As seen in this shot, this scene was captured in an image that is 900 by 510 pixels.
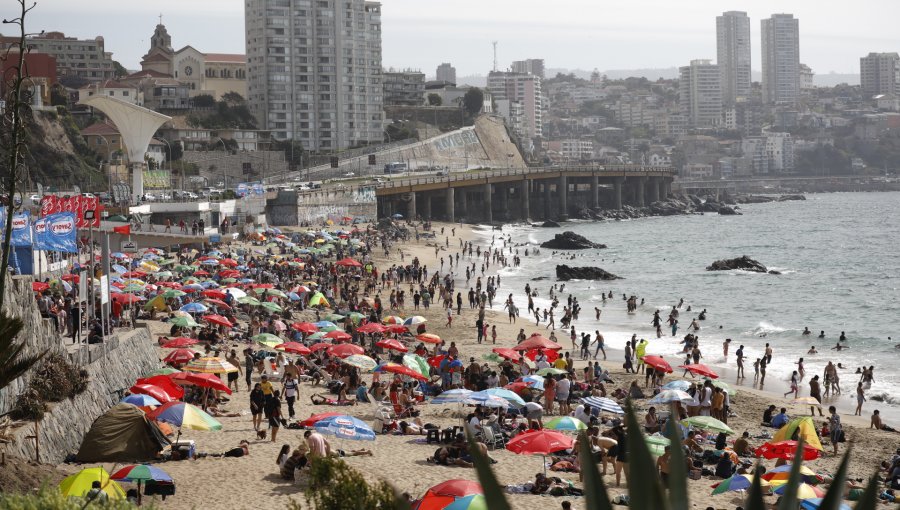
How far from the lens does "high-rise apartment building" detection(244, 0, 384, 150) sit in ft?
366

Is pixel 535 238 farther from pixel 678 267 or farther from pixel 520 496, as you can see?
pixel 520 496

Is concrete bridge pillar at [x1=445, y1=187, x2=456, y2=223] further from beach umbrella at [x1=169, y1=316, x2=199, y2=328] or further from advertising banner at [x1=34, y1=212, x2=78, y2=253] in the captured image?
advertising banner at [x1=34, y1=212, x2=78, y2=253]

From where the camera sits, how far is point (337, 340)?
25234 millimetres

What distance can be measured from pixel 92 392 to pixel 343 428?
401 cm

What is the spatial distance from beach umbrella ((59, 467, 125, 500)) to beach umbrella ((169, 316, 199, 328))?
13.4m

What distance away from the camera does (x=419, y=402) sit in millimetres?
20516

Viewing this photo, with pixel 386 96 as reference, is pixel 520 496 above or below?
below

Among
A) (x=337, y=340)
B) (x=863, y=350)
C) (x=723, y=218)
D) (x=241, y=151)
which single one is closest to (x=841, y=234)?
(x=723, y=218)

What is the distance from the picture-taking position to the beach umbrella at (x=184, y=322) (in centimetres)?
2417

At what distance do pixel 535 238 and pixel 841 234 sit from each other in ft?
102

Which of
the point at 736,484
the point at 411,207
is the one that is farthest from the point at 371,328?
the point at 411,207

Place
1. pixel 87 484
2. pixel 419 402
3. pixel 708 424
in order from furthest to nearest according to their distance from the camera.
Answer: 1. pixel 419 402
2. pixel 708 424
3. pixel 87 484

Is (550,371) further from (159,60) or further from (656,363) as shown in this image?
(159,60)

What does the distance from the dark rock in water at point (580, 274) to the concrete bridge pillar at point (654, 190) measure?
83.0 meters
